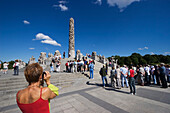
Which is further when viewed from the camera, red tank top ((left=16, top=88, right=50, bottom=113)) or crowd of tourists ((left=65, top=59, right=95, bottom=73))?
crowd of tourists ((left=65, top=59, right=95, bottom=73))

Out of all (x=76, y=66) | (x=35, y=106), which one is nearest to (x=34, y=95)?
(x=35, y=106)

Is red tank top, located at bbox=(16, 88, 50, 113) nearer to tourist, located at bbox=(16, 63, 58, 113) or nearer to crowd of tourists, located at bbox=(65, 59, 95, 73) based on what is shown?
tourist, located at bbox=(16, 63, 58, 113)

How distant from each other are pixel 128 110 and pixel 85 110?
5.73ft

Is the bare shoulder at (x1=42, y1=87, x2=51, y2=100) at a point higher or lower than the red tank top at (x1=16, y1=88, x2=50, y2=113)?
higher

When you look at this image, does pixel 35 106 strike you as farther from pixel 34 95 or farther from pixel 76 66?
pixel 76 66

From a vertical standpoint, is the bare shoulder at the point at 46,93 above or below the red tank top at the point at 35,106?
above

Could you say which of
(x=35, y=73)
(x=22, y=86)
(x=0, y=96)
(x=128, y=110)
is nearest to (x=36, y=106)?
(x=35, y=73)

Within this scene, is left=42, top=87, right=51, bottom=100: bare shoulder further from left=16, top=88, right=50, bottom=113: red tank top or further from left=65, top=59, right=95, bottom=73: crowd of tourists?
left=65, top=59, right=95, bottom=73: crowd of tourists

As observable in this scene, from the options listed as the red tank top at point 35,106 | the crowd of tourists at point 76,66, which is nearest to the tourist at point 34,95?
the red tank top at point 35,106

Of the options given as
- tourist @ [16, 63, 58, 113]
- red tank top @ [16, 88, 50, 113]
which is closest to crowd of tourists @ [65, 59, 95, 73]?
tourist @ [16, 63, 58, 113]

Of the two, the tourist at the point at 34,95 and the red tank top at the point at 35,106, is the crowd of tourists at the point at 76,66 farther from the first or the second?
the red tank top at the point at 35,106

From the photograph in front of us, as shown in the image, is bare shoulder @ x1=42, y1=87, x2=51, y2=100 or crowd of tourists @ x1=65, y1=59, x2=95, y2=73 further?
crowd of tourists @ x1=65, y1=59, x2=95, y2=73

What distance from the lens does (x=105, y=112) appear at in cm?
320

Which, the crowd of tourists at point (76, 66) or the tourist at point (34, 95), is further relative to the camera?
the crowd of tourists at point (76, 66)
